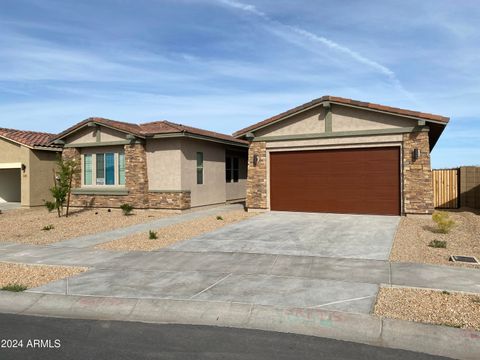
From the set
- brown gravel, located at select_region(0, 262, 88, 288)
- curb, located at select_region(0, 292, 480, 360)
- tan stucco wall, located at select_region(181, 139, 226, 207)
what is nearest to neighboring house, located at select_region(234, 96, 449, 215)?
tan stucco wall, located at select_region(181, 139, 226, 207)

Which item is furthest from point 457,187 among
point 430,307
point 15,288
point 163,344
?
point 15,288

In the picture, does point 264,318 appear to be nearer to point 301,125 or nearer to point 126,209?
point 301,125

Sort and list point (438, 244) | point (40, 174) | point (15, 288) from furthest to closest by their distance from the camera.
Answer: point (40, 174) → point (438, 244) → point (15, 288)

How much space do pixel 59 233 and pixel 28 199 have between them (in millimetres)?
9438

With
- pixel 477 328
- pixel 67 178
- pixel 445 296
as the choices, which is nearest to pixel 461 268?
pixel 445 296

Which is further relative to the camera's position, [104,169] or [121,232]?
[104,169]

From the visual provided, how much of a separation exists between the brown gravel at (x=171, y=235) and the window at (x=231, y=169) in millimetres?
6808

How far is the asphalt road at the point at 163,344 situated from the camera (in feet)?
15.9

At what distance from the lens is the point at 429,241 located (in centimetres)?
1116

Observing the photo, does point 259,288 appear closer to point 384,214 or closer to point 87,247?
point 87,247

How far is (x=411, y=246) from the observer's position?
34.1 feet

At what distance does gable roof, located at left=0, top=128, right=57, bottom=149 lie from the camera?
22.2 meters

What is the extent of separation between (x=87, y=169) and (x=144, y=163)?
3776 millimetres

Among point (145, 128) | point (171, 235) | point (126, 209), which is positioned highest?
point (145, 128)
